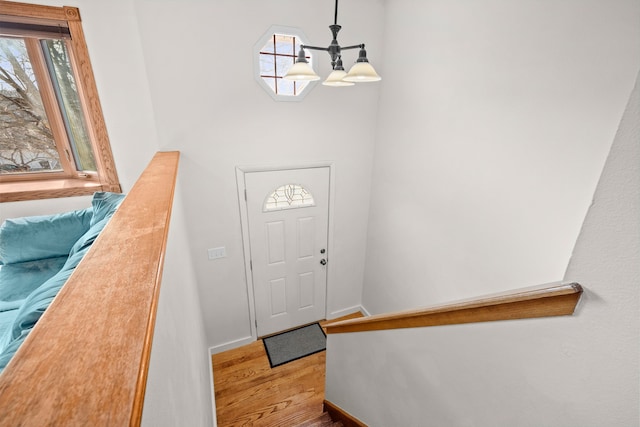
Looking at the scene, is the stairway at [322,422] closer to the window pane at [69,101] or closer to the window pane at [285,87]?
the window pane at [285,87]

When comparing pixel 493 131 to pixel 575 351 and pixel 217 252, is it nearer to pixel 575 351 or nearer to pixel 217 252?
pixel 575 351

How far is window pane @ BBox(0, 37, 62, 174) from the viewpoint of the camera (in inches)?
91.5

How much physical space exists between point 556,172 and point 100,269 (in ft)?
6.98

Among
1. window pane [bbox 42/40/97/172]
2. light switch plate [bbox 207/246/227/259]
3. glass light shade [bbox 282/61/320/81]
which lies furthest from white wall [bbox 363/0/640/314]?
window pane [bbox 42/40/97/172]

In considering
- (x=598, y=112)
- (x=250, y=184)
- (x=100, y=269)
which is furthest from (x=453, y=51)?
(x=100, y=269)

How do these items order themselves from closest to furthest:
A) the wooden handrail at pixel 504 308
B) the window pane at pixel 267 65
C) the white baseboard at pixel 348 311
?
the wooden handrail at pixel 504 308 < the window pane at pixel 267 65 < the white baseboard at pixel 348 311

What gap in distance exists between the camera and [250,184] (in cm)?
286

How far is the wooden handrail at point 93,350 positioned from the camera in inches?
14.9

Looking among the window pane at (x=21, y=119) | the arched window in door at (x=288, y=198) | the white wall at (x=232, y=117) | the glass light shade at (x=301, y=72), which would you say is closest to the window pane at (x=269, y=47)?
the white wall at (x=232, y=117)

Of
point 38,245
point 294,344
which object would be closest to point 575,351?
point 38,245

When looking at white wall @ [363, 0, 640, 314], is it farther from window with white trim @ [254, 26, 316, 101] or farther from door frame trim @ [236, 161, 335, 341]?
window with white trim @ [254, 26, 316, 101]

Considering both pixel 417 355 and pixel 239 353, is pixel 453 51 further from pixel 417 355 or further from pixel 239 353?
pixel 239 353

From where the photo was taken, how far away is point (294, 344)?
11.2 ft

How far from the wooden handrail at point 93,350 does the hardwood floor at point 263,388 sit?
2.48 meters
